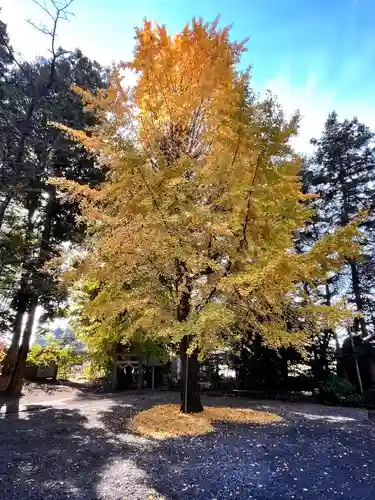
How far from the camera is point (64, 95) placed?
1283cm

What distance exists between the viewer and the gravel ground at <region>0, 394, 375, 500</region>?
3328 mm

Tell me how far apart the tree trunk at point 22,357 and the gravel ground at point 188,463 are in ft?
18.4

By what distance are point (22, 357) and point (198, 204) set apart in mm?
9916

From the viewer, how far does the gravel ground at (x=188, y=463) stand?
10.9 ft

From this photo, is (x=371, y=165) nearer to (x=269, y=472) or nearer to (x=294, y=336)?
(x=294, y=336)

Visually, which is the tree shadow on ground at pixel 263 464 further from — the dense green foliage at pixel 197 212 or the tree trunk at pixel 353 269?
the tree trunk at pixel 353 269

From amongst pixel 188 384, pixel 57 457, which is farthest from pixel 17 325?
pixel 57 457

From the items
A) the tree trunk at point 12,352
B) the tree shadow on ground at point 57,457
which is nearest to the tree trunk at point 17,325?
the tree trunk at point 12,352

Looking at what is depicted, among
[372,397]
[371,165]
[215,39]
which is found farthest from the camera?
[371,165]

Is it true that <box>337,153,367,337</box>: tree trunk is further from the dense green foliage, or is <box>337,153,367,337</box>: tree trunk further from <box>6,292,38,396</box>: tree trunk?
<box>6,292,38,396</box>: tree trunk

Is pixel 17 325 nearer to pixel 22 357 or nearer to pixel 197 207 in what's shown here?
pixel 22 357

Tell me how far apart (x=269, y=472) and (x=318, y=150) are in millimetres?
19011

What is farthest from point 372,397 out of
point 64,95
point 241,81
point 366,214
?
point 64,95

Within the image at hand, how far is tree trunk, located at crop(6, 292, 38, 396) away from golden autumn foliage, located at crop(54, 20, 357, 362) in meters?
6.20
